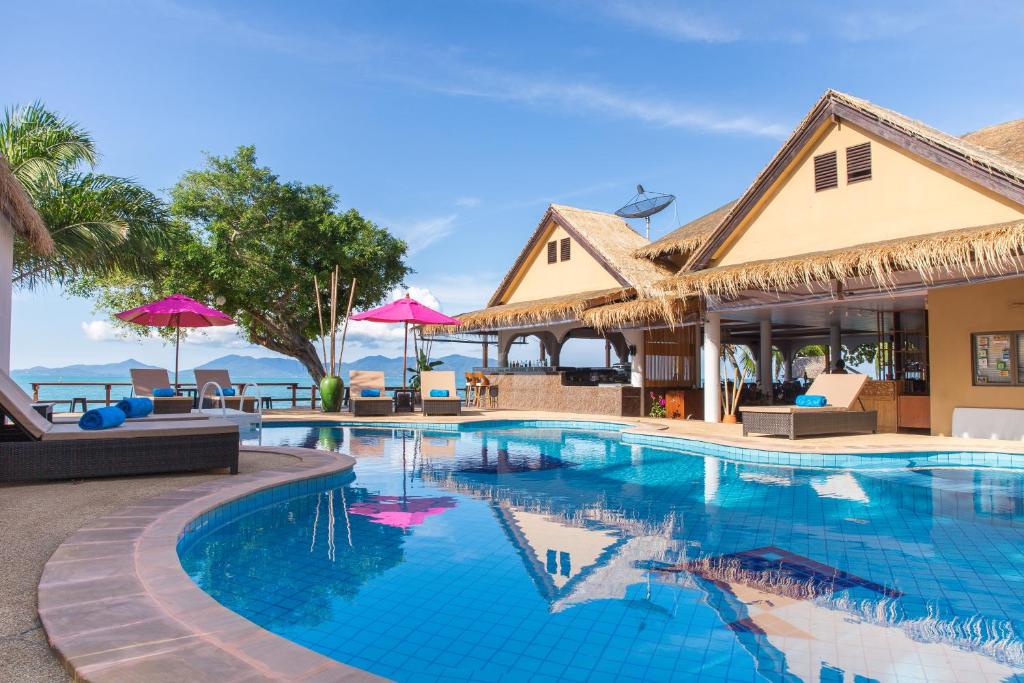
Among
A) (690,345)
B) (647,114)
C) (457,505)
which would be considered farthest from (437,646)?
(647,114)

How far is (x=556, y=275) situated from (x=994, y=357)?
11.2 metres

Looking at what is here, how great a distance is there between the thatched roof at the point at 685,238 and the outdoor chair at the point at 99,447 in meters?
12.0

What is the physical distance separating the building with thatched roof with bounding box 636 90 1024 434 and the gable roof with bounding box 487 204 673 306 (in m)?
3.50

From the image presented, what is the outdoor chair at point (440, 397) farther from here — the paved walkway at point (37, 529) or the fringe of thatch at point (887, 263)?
the paved walkway at point (37, 529)

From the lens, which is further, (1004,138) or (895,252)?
(1004,138)

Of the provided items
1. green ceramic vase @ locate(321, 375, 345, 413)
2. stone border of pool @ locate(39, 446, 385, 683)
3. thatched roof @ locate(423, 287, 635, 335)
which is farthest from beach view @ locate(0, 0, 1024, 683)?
green ceramic vase @ locate(321, 375, 345, 413)

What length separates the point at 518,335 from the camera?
2061 centimetres

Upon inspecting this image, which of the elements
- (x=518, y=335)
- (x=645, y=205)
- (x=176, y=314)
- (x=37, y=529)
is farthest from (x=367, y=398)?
(x=645, y=205)

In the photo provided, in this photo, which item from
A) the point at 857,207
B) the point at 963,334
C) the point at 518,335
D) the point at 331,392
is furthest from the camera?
the point at 518,335

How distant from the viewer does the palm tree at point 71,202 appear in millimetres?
11281

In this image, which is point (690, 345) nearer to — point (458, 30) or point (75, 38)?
point (458, 30)

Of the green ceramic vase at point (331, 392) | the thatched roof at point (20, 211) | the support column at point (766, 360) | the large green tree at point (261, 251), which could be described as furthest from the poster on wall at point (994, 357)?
the large green tree at point (261, 251)

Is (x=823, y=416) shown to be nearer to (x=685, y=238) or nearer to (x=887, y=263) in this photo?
(x=887, y=263)

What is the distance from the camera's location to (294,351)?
67.3 ft
